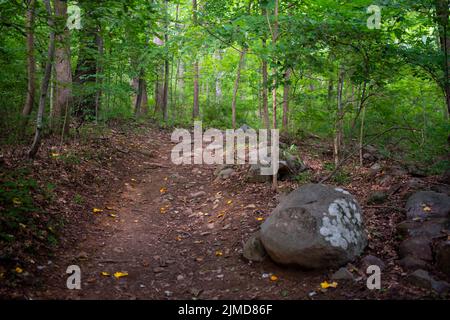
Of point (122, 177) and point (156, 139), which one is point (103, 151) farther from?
point (156, 139)

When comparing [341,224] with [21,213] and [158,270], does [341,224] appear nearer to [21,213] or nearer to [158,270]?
[158,270]

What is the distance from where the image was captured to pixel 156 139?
558 inches

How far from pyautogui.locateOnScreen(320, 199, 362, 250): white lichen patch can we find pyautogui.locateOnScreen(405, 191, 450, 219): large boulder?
44.6 inches

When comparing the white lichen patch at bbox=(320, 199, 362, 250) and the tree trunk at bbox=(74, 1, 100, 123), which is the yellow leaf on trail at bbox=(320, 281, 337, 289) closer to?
the white lichen patch at bbox=(320, 199, 362, 250)

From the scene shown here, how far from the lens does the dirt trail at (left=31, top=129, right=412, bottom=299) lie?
4.62 metres

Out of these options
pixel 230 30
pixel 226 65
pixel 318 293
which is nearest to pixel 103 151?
pixel 230 30

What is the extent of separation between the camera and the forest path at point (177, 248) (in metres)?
4.66

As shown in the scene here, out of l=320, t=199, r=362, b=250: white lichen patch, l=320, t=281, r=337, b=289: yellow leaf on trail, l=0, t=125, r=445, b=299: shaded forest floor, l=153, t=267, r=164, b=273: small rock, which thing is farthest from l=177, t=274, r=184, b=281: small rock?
l=320, t=199, r=362, b=250: white lichen patch

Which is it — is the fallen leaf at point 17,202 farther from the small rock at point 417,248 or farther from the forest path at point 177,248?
the small rock at point 417,248

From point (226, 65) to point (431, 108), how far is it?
865 centimetres

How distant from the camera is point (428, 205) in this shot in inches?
226

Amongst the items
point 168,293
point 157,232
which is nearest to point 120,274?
point 168,293

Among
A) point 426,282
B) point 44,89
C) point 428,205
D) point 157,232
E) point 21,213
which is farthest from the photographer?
point 44,89

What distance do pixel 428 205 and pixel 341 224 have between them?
5.92ft
